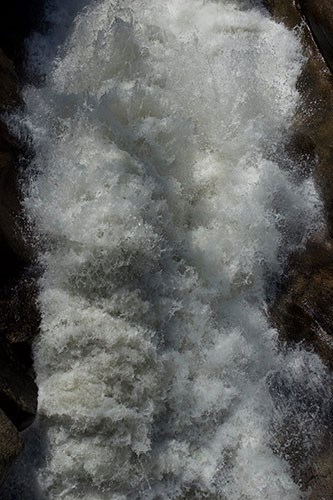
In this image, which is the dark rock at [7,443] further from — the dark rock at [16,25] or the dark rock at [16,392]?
the dark rock at [16,25]

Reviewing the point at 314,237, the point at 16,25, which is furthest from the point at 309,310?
the point at 16,25

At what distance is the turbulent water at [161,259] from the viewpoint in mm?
4285

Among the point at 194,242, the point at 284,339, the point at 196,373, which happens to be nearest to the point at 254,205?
the point at 194,242

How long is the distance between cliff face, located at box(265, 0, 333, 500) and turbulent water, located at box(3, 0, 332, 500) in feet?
0.40

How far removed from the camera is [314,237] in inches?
205

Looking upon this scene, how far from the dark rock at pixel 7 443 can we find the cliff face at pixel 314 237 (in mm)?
2176

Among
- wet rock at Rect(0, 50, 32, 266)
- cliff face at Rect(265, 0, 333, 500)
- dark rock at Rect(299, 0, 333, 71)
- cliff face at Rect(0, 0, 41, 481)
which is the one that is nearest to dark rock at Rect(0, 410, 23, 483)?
cliff face at Rect(0, 0, 41, 481)

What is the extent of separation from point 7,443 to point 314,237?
3.16m

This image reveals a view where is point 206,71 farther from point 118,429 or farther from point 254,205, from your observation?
point 118,429

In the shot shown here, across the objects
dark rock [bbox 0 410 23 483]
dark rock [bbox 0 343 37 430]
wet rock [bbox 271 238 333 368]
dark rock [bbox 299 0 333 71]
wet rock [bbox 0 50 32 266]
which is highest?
dark rock [bbox 299 0 333 71]

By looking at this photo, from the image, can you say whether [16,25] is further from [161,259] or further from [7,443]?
[7,443]

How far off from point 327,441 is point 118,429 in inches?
66.8

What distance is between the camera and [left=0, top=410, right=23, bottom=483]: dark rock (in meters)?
3.51

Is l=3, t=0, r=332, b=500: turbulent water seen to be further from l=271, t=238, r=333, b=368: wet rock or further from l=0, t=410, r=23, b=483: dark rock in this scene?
l=0, t=410, r=23, b=483: dark rock
